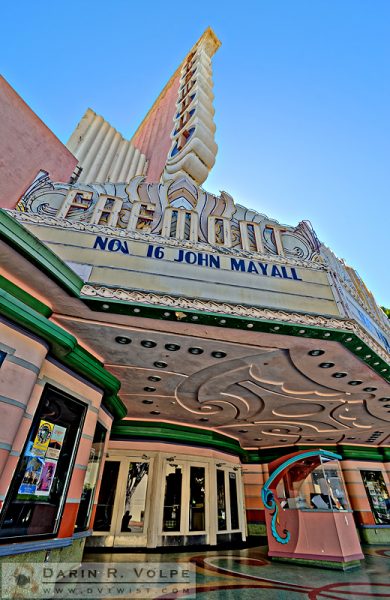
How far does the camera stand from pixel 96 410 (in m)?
6.11

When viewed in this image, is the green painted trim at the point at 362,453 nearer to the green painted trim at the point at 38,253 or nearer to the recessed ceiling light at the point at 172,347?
the recessed ceiling light at the point at 172,347

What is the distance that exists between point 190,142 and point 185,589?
39.0 feet

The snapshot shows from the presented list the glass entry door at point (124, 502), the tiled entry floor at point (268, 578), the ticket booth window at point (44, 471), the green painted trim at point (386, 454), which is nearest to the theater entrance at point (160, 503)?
the glass entry door at point (124, 502)

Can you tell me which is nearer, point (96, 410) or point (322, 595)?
point (322, 595)

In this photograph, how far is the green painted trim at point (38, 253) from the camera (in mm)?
3885

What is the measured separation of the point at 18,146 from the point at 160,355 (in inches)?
301

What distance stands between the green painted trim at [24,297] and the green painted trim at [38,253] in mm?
514

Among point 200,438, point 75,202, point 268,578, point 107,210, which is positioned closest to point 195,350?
point 107,210

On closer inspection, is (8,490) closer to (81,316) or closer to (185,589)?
(81,316)

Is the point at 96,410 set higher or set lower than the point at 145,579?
higher

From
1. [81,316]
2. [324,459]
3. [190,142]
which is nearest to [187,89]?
[190,142]

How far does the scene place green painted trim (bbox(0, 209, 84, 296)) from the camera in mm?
3885

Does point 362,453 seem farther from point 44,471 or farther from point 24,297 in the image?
point 24,297

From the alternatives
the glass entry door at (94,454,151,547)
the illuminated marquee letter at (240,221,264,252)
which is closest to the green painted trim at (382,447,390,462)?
the glass entry door at (94,454,151,547)
